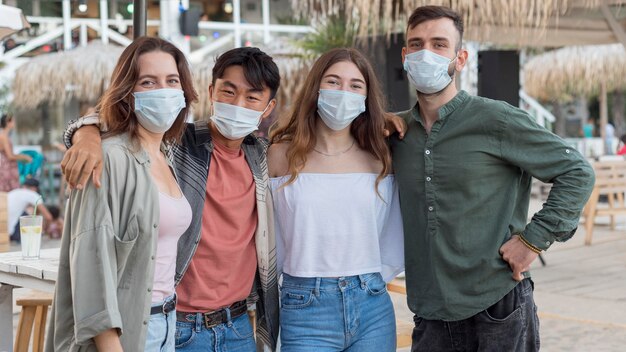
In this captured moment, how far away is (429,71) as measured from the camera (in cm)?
286

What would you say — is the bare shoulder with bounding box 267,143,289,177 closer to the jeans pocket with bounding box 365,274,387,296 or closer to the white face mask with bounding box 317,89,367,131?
the white face mask with bounding box 317,89,367,131

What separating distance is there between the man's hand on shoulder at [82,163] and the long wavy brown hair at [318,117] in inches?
29.5

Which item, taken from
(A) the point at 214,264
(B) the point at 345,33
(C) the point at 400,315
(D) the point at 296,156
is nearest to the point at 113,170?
(A) the point at 214,264

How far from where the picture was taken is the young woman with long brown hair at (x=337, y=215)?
9.20 ft

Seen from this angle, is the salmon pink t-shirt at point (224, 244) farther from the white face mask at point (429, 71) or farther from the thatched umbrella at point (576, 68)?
the thatched umbrella at point (576, 68)

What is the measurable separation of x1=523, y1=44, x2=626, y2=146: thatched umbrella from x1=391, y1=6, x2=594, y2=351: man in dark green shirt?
1725cm

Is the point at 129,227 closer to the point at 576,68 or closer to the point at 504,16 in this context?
the point at 504,16

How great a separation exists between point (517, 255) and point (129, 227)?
1.18 meters

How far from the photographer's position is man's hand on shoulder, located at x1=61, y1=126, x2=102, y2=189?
2.27 m

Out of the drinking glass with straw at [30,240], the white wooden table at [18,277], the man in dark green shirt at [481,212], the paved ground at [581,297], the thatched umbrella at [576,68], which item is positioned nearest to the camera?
the man in dark green shirt at [481,212]

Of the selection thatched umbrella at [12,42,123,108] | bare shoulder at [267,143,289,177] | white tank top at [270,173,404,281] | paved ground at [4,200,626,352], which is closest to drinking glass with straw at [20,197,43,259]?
paved ground at [4,200,626,352]

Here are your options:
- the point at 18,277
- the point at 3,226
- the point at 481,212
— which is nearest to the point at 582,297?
the point at 3,226

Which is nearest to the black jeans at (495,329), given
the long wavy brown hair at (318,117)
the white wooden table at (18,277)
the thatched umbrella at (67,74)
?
the long wavy brown hair at (318,117)

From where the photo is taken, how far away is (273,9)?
24.2m
